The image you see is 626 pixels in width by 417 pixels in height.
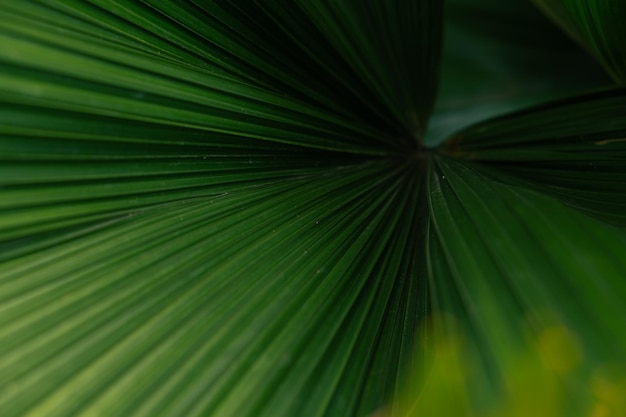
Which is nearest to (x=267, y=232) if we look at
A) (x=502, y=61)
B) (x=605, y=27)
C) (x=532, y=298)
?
(x=532, y=298)

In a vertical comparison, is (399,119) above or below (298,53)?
below

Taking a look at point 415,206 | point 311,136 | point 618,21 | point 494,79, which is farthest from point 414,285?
point 494,79

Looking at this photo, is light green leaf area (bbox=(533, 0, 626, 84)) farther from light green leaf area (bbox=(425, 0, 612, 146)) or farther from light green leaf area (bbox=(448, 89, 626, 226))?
light green leaf area (bbox=(425, 0, 612, 146))

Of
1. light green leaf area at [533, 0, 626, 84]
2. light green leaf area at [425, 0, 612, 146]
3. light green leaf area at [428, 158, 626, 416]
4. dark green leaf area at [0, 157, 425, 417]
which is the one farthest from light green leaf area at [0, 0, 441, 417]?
light green leaf area at [425, 0, 612, 146]

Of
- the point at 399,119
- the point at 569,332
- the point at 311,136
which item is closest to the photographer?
the point at 569,332

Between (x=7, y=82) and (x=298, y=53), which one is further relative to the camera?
(x=298, y=53)

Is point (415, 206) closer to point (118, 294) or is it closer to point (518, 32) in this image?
point (118, 294)

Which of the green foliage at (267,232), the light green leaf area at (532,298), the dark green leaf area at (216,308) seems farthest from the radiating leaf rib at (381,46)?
the light green leaf area at (532,298)
